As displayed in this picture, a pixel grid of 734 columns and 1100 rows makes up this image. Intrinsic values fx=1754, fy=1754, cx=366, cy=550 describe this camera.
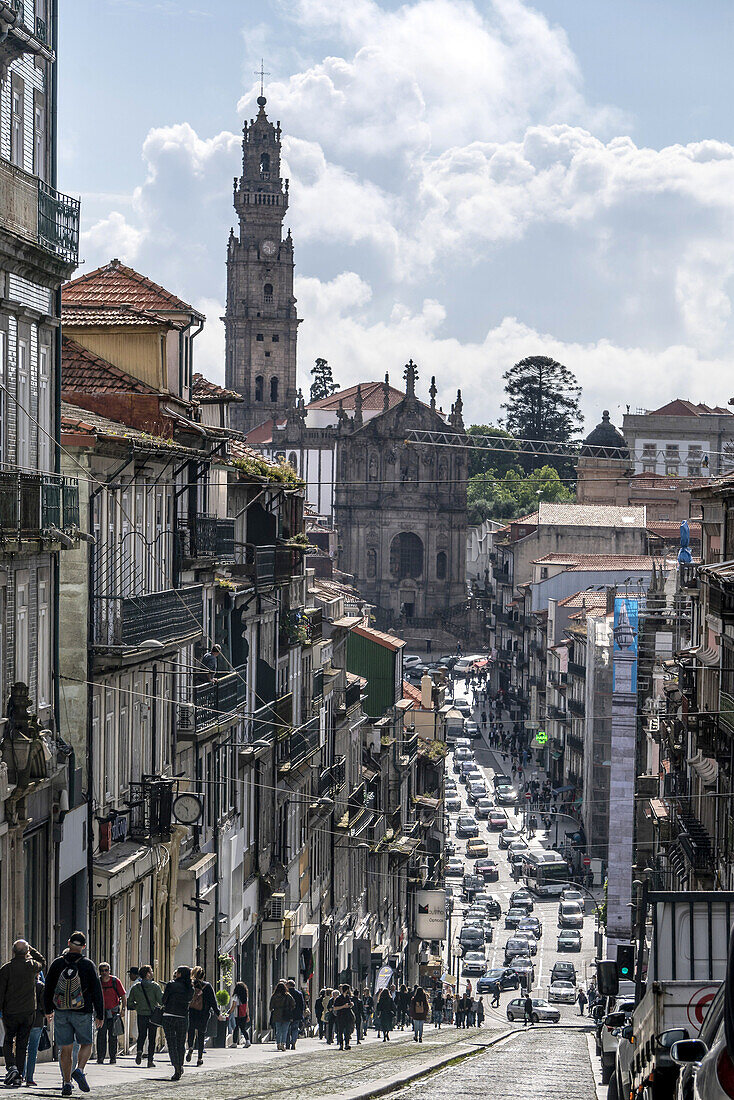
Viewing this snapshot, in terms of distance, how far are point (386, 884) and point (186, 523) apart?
30.6 metres

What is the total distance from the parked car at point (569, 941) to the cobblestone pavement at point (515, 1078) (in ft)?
112

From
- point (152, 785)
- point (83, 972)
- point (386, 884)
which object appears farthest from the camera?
point (386, 884)

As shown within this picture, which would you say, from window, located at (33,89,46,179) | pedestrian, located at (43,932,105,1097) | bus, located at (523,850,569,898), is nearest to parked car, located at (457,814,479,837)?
bus, located at (523,850,569,898)

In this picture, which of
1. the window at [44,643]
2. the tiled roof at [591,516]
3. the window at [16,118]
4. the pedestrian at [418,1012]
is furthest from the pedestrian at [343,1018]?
the tiled roof at [591,516]

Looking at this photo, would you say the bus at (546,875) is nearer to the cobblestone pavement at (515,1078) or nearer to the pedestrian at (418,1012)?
the pedestrian at (418,1012)

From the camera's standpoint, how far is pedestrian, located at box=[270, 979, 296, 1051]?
26.9 meters

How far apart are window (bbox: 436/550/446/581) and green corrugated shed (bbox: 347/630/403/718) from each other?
91548 mm

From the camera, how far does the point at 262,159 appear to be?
156 metres

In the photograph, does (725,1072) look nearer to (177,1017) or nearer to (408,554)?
(177,1017)

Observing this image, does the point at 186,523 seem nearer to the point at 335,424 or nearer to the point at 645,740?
the point at 645,740

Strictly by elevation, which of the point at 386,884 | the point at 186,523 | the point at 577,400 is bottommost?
the point at 386,884

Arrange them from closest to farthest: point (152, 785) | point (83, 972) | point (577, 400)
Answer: point (83, 972)
point (152, 785)
point (577, 400)

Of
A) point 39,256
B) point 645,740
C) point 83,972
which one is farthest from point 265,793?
point 645,740

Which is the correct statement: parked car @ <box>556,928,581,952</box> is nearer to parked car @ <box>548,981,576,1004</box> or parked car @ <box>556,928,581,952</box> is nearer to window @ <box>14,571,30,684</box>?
parked car @ <box>548,981,576,1004</box>
